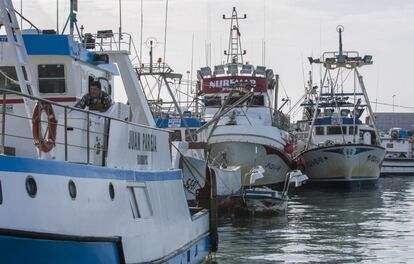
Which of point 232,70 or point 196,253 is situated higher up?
point 232,70

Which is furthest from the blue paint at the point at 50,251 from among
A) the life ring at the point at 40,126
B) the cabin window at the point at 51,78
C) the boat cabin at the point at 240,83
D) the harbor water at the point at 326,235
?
the boat cabin at the point at 240,83

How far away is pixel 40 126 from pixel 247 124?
82.6 ft

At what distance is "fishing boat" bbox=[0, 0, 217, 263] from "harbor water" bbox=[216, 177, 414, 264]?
248 cm

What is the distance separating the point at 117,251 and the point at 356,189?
33330 mm

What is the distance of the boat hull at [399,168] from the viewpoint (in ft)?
187

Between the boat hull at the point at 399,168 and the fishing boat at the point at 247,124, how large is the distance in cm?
2053

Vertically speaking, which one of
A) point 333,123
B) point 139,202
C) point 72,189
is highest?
point 333,123

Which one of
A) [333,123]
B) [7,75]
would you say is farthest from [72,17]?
[333,123]

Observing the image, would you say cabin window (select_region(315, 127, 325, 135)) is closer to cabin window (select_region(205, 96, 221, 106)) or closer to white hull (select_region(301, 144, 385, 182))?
white hull (select_region(301, 144, 385, 182))

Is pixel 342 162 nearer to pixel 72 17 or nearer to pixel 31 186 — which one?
pixel 72 17

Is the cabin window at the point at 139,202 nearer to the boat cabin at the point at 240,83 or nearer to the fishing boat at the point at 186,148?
the fishing boat at the point at 186,148

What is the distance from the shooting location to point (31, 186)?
25.2 ft

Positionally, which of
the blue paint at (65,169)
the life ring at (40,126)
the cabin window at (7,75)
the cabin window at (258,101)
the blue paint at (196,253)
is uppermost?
the cabin window at (258,101)

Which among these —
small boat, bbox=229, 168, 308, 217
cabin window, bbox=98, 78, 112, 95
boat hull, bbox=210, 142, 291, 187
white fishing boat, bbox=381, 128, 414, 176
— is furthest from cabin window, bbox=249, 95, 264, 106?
white fishing boat, bbox=381, 128, 414, 176
